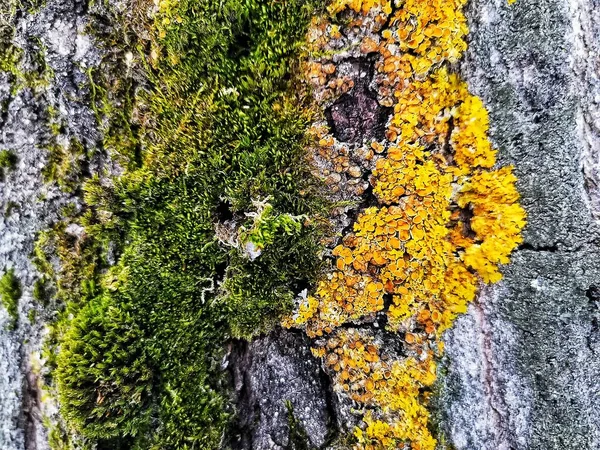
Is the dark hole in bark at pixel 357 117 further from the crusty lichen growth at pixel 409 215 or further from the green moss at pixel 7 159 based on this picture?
the green moss at pixel 7 159

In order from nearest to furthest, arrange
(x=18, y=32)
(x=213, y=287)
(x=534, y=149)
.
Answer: (x=534, y=149) → (x=18, y=32) → (x=213, y=287)

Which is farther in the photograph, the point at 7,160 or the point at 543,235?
the point at 7,160

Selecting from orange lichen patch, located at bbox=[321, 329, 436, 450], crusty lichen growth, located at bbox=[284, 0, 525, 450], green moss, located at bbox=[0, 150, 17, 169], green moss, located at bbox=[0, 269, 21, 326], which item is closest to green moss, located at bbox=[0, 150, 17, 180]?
green moss, located at bbox=[0, 150, 17, 169]

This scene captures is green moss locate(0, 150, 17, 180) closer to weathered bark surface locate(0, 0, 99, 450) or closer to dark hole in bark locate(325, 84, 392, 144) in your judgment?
weathered bark surface locate(0, 0, 99, 450)

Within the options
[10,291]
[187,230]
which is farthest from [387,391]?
[10,291]

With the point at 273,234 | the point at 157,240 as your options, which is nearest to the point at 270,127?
the point at 273,234

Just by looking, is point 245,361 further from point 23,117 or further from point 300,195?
point 23,117

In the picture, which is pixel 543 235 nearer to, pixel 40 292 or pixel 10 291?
pixel 40 292

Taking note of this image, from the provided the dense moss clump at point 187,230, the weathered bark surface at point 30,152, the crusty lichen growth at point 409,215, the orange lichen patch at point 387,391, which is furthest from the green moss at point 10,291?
the orange lichen patch at point 387,391
